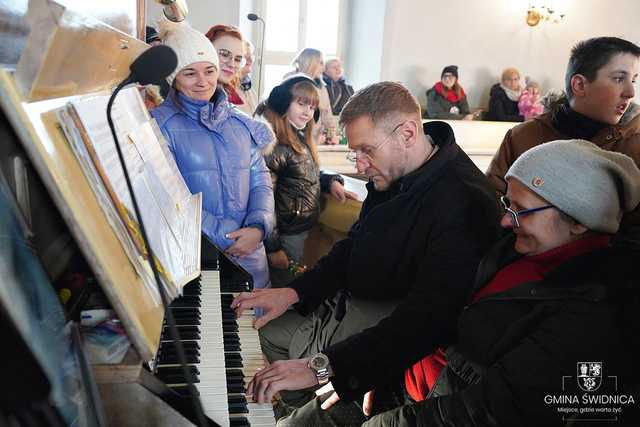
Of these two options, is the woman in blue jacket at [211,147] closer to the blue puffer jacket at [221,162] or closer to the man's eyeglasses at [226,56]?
the blue puffer jacket at [221,162]

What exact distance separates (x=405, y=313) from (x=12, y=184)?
1.01 meters

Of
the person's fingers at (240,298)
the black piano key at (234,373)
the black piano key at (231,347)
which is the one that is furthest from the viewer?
the person's fingers at (240,298)

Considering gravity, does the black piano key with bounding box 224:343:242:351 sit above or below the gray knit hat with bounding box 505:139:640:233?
below

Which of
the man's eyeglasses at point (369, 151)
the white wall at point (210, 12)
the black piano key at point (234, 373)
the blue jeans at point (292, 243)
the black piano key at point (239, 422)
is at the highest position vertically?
the white wall at point (210, 12)

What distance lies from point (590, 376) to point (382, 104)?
924 millimetres

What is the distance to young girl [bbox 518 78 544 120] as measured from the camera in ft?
29.9

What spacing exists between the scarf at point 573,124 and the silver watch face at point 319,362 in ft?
5.38

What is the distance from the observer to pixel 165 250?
106cm

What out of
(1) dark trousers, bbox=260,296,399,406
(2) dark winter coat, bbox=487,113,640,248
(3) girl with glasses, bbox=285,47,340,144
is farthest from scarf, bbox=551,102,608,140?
(3) girl with glasses, bbox=285,47,340,144

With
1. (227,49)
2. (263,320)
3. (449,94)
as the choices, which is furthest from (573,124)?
(449,94)

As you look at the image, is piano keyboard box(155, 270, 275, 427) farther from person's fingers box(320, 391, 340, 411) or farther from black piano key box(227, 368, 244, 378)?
person's fingers box(320, 391, 340, 411)

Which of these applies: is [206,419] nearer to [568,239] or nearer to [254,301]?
[254,301]

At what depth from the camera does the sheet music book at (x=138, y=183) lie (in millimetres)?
834

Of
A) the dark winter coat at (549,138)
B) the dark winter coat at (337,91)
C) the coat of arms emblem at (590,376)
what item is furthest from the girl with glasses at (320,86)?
the coat of arms emblem at (590,376)
